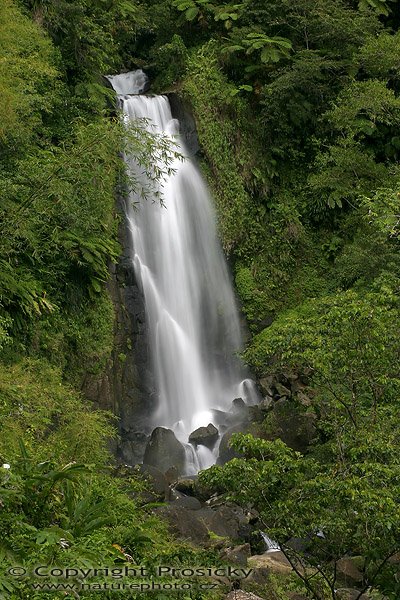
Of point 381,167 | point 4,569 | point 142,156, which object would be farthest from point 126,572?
point 381,167

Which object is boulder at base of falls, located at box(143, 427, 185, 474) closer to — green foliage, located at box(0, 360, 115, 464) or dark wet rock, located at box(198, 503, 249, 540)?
dark wet rock, located at box(198, 503, 249, 540)

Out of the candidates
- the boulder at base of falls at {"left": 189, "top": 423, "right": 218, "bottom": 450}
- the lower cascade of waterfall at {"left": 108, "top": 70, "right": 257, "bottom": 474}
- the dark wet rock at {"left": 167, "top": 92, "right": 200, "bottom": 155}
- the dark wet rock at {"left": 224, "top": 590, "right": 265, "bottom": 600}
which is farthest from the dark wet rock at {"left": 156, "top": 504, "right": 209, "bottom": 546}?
the dark wet rock at {"left": 167, "top": 92, "right": 200, "bottom": 155}

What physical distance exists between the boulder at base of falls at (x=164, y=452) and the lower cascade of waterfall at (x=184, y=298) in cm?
114

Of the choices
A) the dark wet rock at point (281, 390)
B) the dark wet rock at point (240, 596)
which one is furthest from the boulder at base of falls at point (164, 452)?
the dark wet rock at point (240, 596)

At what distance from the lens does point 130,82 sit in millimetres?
21844

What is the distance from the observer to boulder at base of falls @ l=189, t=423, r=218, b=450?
519 inches

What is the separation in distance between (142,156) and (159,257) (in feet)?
24.0

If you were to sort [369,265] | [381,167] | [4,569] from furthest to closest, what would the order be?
[381,167], [369,265], [4,569]

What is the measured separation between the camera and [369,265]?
49.3 feet

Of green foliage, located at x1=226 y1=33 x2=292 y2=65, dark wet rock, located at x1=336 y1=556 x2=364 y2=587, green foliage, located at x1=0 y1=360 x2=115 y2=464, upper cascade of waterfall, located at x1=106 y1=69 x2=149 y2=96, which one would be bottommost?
dark wet rock, located at x1=336 y1=556 x2=364 y2=587

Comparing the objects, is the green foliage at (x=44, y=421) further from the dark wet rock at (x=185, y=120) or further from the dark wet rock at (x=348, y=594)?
the dark wet rock at (x=185, y=120)

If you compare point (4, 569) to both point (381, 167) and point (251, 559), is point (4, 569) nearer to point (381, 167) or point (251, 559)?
point (251, 559)

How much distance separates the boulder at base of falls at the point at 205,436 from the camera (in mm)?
13188

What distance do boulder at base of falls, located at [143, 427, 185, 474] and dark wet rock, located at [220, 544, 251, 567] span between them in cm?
346
